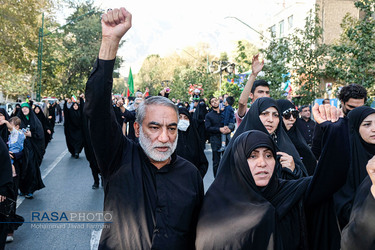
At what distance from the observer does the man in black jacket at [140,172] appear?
2484mm

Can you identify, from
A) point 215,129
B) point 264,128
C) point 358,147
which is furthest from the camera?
point 215,129

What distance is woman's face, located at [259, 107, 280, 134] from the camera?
4162 mm

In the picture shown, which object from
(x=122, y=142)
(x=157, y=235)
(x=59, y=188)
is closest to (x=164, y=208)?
(x=157, y=235)

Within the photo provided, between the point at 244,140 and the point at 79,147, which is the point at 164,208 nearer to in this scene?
the point at 244,140

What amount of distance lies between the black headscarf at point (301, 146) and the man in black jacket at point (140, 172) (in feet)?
7.55

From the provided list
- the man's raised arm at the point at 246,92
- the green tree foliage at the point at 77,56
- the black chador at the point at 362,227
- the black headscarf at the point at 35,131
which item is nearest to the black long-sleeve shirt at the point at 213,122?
the black headscarf at the point at 35,131

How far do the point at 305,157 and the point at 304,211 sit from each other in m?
2.15

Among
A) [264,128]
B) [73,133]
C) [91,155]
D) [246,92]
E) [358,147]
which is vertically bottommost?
[91,155]

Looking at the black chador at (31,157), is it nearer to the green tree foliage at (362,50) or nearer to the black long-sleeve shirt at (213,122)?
the black long-sleeve shirt at (213,122)

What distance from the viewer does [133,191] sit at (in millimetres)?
2607

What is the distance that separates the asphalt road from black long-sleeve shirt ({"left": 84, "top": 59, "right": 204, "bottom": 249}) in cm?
296

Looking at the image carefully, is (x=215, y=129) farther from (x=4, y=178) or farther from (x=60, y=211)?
(x=4, y=178)

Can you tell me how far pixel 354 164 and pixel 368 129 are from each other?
33cm

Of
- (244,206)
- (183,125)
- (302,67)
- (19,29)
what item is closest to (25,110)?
(183,125)
